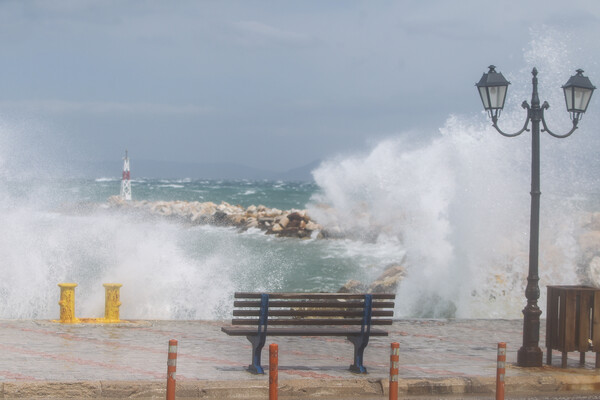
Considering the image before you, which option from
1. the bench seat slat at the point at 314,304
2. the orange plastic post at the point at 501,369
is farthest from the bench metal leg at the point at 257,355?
the orange plastic post at the point at 501,369

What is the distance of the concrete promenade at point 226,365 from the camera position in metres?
8.12

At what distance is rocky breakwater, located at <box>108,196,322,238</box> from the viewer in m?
42.5

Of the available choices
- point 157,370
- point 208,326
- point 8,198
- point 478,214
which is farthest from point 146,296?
point 8,198

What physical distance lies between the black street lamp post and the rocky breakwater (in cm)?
3151

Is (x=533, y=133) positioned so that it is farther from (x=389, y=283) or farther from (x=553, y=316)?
(x=389, y=283)

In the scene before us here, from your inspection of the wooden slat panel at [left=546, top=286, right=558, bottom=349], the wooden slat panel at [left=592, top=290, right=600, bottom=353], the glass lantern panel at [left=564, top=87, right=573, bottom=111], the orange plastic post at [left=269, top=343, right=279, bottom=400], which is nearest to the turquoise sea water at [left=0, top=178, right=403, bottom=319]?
the wooden slat panel at [left=546, top=286, right=558, bottom=349]

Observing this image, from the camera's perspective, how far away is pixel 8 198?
3078 centimetres

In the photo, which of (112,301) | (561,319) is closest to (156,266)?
(112,301)

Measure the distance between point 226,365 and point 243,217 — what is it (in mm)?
38529

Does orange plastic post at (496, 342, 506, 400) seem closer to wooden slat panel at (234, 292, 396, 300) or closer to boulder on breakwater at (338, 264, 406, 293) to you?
wooden slat panel at (234, 292, 396, 300)

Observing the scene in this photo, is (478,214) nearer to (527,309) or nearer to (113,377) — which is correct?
(527,309)

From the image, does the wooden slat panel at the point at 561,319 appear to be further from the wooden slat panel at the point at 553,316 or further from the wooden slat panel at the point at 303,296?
the wooden slat panel at the point at 303,296

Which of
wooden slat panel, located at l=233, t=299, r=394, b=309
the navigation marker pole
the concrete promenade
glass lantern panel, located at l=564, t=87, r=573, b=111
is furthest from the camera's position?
the navigation marker pole

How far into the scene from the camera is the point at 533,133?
33.4 feet
